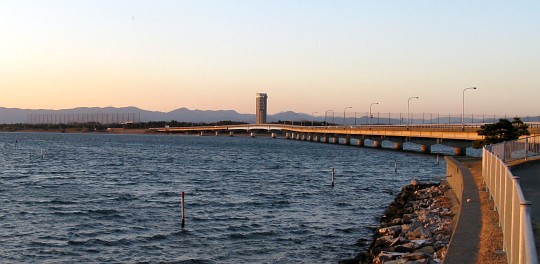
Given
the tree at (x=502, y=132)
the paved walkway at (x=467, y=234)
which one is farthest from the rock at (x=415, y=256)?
the tree at (x=502, y=132)

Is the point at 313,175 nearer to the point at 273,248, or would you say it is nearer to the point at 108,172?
the point at 108,172

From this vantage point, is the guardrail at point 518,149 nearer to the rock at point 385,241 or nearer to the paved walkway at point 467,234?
the paved walkway at point 467,234

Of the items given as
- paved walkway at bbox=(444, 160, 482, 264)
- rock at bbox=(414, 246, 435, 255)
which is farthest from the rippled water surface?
paved walkway at bbox=(444, 160, 482, 264)

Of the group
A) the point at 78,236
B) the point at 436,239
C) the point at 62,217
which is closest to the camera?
the point at 436,239

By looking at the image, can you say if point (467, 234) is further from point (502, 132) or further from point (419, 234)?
point (502, 132)

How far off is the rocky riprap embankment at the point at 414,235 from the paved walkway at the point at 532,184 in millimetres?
2652

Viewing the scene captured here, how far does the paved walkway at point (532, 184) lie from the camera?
1696 centimetres

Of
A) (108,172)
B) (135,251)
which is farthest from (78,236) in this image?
(108,172)

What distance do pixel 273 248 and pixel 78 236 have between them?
864 centimetres

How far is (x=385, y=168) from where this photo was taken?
7725 cm

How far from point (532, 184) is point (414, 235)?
7574mm

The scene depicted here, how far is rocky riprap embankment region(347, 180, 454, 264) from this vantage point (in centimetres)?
1889

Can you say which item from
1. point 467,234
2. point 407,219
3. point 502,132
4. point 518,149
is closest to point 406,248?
point 467,234

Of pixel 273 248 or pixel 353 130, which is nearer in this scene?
pixel 273 248
